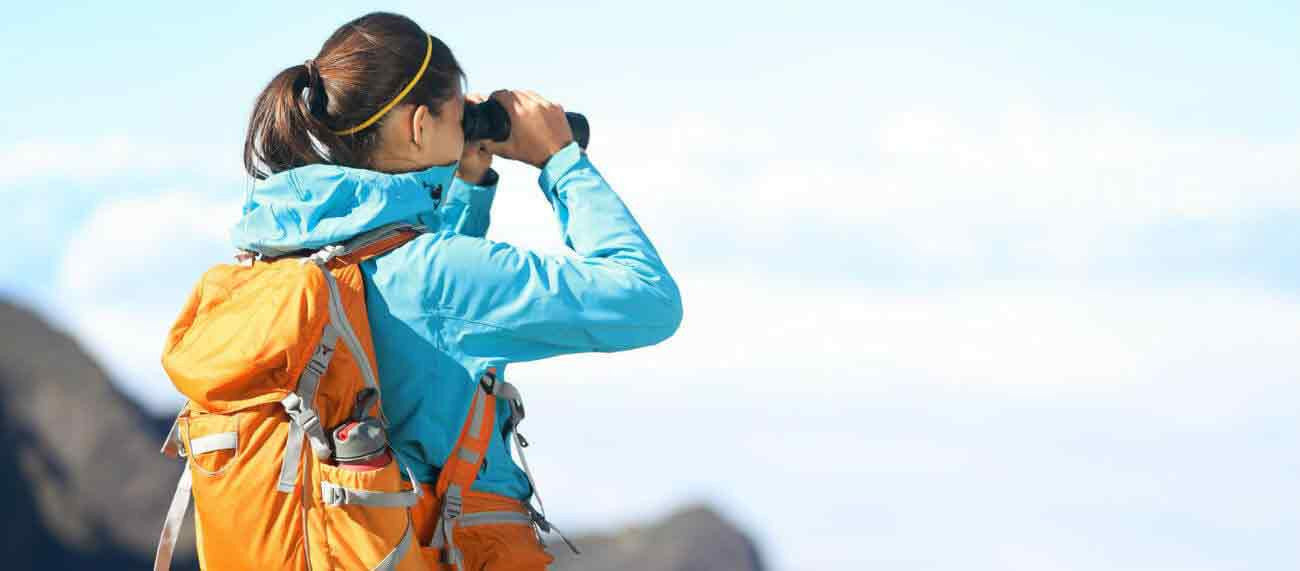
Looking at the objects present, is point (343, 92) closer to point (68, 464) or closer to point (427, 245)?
point (427, 245)

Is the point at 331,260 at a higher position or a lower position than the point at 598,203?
lower

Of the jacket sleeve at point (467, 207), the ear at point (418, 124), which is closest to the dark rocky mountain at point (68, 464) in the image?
the jacket sleeve at point (467, 207)

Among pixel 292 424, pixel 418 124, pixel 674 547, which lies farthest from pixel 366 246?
pixel 674 547

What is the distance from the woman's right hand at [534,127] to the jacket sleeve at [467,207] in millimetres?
548

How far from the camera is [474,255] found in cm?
327

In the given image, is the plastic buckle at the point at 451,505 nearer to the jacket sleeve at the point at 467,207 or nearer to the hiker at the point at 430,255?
the hiker at the point at 430,255

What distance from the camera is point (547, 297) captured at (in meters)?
3.24

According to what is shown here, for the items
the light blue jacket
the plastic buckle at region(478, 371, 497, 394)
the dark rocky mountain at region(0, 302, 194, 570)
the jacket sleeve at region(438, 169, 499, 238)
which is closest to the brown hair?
the light blue jacket

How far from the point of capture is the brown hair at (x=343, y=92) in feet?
11.1

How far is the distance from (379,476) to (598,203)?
863 millimetres

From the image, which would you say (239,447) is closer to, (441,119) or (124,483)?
(441,119)

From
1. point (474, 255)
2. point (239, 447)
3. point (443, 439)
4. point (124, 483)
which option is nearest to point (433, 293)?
point (474, 255)

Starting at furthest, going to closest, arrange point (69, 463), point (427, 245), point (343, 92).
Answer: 1. point (69, 463)
2. point (343, 92)
3. point (427, 245)

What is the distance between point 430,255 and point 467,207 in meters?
0.97
